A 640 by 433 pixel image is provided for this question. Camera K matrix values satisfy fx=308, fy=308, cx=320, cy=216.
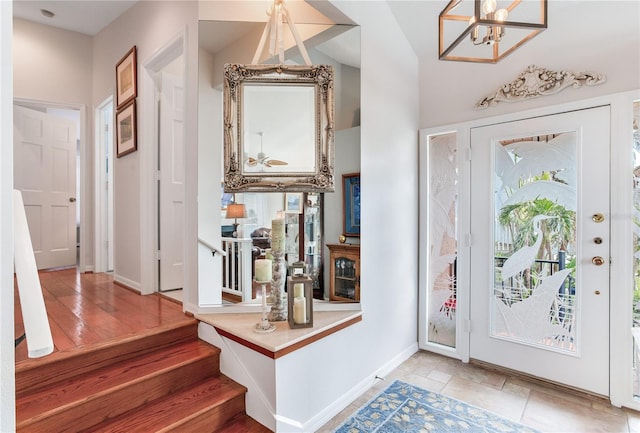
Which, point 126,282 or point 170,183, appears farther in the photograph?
point 126,282

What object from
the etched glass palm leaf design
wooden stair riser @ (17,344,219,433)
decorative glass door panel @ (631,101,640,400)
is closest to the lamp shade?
wooden stair riser @ (17,344,219,433)

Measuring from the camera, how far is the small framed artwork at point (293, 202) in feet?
6.64

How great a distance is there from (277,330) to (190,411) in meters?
0.60

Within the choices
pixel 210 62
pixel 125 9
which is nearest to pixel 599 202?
pixel 210 62

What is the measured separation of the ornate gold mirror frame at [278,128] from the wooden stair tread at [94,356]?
3.35ft

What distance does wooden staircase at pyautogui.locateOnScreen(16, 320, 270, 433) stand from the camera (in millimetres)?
1448

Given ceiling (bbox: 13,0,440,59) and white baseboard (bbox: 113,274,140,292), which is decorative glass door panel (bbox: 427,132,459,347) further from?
white baseboard (bbox: 113,274,140,292)

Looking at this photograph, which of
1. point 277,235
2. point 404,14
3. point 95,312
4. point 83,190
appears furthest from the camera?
point 83,190

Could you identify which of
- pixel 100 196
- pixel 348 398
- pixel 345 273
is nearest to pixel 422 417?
pixel 348 398

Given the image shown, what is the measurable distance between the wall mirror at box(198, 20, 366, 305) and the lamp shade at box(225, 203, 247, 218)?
33mm

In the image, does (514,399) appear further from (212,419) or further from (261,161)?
(261,161)

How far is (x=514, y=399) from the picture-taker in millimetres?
2154

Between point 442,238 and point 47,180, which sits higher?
point 47,180

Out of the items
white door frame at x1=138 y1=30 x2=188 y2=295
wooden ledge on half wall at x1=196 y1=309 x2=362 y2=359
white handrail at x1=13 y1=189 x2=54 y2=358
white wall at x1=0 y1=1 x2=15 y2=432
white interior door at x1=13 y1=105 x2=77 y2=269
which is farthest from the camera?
white interior door at x1=13 y1=105 x2=77 y2=269
